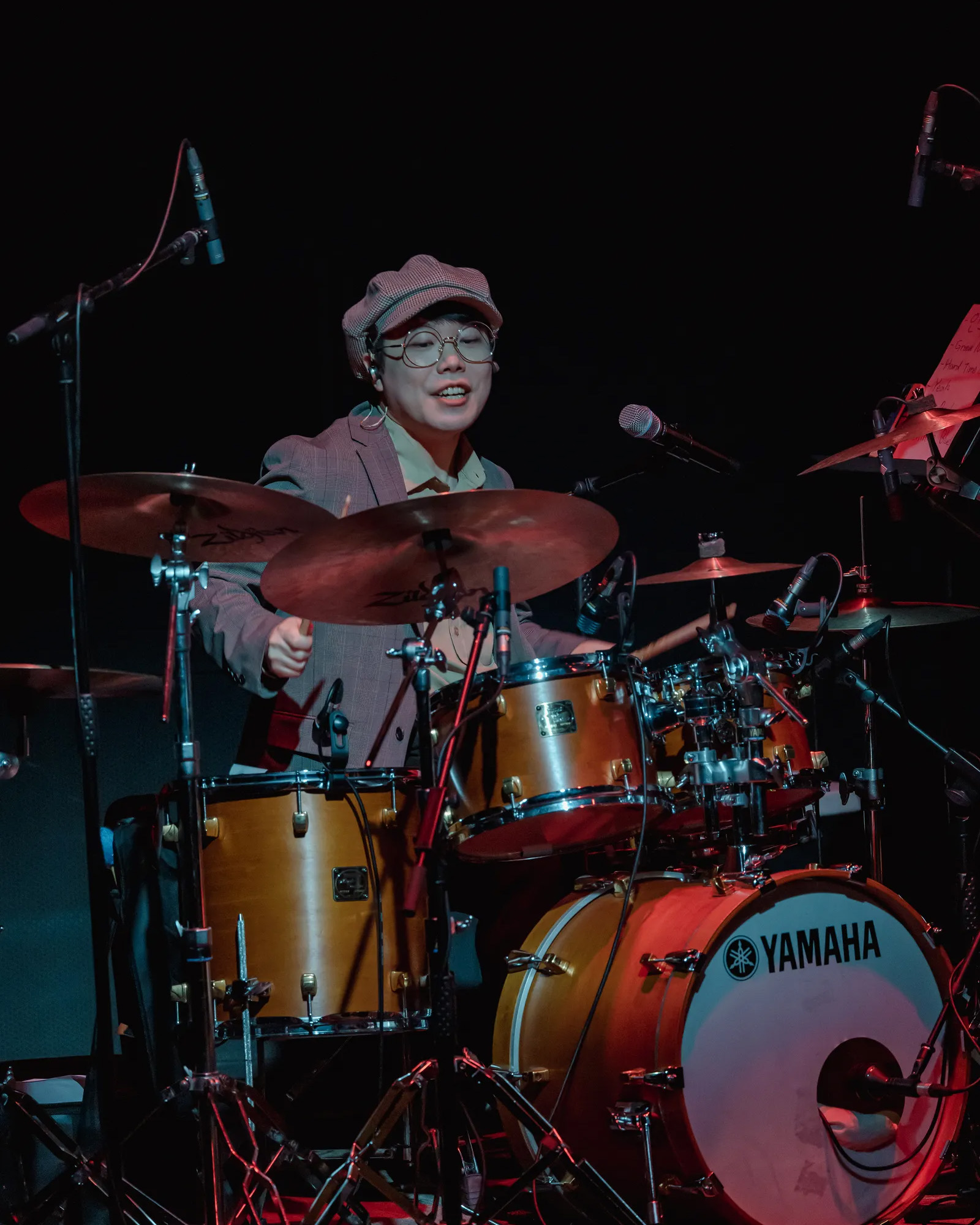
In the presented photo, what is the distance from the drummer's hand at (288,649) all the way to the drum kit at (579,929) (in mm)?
108

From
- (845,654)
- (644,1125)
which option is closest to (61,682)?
(644,1125)

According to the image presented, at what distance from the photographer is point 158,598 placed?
395 centimetres

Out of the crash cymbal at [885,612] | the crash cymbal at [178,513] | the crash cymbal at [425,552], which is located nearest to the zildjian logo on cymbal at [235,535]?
the crash cymbal at [178,513]

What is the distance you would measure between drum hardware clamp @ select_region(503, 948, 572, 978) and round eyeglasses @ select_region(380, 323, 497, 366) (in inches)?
58.8

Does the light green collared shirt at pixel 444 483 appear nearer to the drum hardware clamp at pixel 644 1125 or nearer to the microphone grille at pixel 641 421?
the microphone grille at pixel 641 421

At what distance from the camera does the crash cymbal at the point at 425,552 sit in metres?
2.25

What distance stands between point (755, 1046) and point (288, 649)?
1.23 meters

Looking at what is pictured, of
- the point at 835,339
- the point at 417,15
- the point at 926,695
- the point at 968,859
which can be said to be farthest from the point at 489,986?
the point at 417,15

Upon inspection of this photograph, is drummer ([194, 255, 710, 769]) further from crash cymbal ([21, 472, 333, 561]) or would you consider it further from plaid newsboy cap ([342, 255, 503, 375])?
crash cymbal ([21, 472, 333, 561])

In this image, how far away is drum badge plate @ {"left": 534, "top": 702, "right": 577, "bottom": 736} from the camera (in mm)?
2529

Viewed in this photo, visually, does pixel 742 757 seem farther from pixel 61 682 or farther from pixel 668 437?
pixel 61 682

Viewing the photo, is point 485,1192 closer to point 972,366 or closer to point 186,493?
point 186,493

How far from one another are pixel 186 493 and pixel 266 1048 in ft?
6.31

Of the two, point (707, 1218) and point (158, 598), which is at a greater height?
point (158, 598)
